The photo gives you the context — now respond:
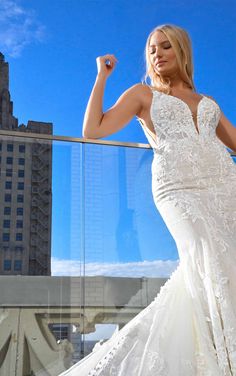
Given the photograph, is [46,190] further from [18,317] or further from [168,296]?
[168,296]

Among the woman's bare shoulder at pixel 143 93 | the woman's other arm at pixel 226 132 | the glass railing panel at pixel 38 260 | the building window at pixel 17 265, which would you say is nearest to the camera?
the woman's bare shoulder at pixel 143 93

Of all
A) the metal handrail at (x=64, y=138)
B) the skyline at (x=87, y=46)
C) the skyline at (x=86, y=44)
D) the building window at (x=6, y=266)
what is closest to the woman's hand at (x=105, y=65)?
the metal handrail at (x=64, y=138)

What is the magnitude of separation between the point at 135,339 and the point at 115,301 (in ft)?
3.66

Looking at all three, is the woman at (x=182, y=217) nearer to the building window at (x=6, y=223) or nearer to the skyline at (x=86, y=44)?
the building window at (x=6, y=223)

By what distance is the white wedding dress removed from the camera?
121 centimetres

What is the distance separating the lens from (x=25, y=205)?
2303 mm

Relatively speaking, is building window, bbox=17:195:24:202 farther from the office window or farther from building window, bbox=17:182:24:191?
the office window

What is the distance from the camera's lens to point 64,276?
228 centimetres

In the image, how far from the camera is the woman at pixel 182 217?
1.22 meters

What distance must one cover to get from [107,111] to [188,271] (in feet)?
1.93

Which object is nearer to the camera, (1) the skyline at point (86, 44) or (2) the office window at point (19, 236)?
(2) the office window at point (19, 236)

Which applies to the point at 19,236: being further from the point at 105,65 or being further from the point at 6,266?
the point at 105,65

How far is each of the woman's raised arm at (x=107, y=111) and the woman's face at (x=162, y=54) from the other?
0.42 ft

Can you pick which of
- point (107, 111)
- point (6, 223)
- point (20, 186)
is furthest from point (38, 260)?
point (107, 111)
